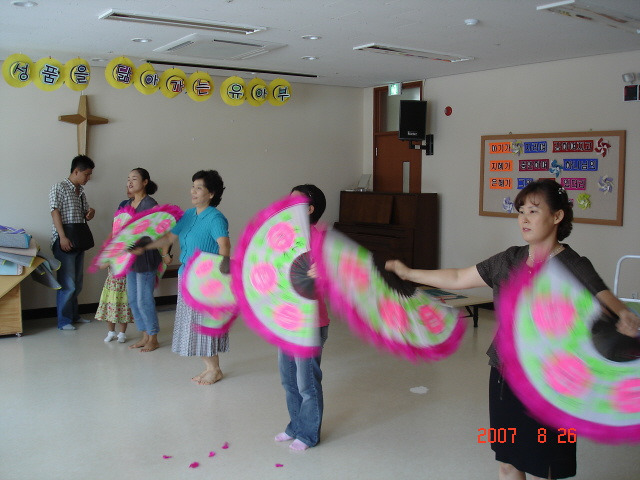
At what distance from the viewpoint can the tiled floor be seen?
326cm

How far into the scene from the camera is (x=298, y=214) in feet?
10.0

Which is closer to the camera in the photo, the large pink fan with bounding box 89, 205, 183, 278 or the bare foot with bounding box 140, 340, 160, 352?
the large pink fan with bounding box 89, 205, 183, 278

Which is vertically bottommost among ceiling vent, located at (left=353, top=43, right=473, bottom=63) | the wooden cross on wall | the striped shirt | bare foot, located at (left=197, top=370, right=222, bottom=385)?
bare foot, located at (left=197, top=370, right=222, bottom=385)

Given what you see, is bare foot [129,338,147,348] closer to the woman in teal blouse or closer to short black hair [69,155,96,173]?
the woman in teal blouse

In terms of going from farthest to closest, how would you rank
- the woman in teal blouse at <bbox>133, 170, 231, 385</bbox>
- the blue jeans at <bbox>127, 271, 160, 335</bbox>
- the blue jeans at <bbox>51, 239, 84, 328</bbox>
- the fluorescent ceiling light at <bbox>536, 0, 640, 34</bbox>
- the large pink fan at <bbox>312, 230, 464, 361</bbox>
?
the blue jeans at <bbox>51, 239, 84, 328</bbox>
the blue jeans at <bbox>127, 271, 160, 335</bbox>
the fluorescent ceiling light at <bbox>536, 0, 640, 34</bbox>
the woman in teal blouse at <bbox>133, 170, 231, 385</bbox>
the large pink fan at <bbox>312, 230, 464, 361</bbox>

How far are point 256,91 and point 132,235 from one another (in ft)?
9.72

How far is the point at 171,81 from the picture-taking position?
6180mm

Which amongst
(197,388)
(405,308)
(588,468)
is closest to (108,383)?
(197,388)

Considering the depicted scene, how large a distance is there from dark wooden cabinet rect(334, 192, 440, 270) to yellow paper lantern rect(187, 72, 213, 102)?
2560mm

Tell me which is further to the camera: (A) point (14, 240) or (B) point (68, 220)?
(B) point (68, 220)

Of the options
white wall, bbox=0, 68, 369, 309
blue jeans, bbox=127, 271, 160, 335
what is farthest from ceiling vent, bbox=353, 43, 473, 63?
blue jeans, bbox=127, 271, 160, 335

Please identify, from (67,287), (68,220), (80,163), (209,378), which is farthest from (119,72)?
(209,378)

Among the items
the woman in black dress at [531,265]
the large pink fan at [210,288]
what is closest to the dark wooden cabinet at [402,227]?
the large pink fan at [210,288]

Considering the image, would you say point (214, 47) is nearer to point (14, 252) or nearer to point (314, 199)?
point (14, 252)
